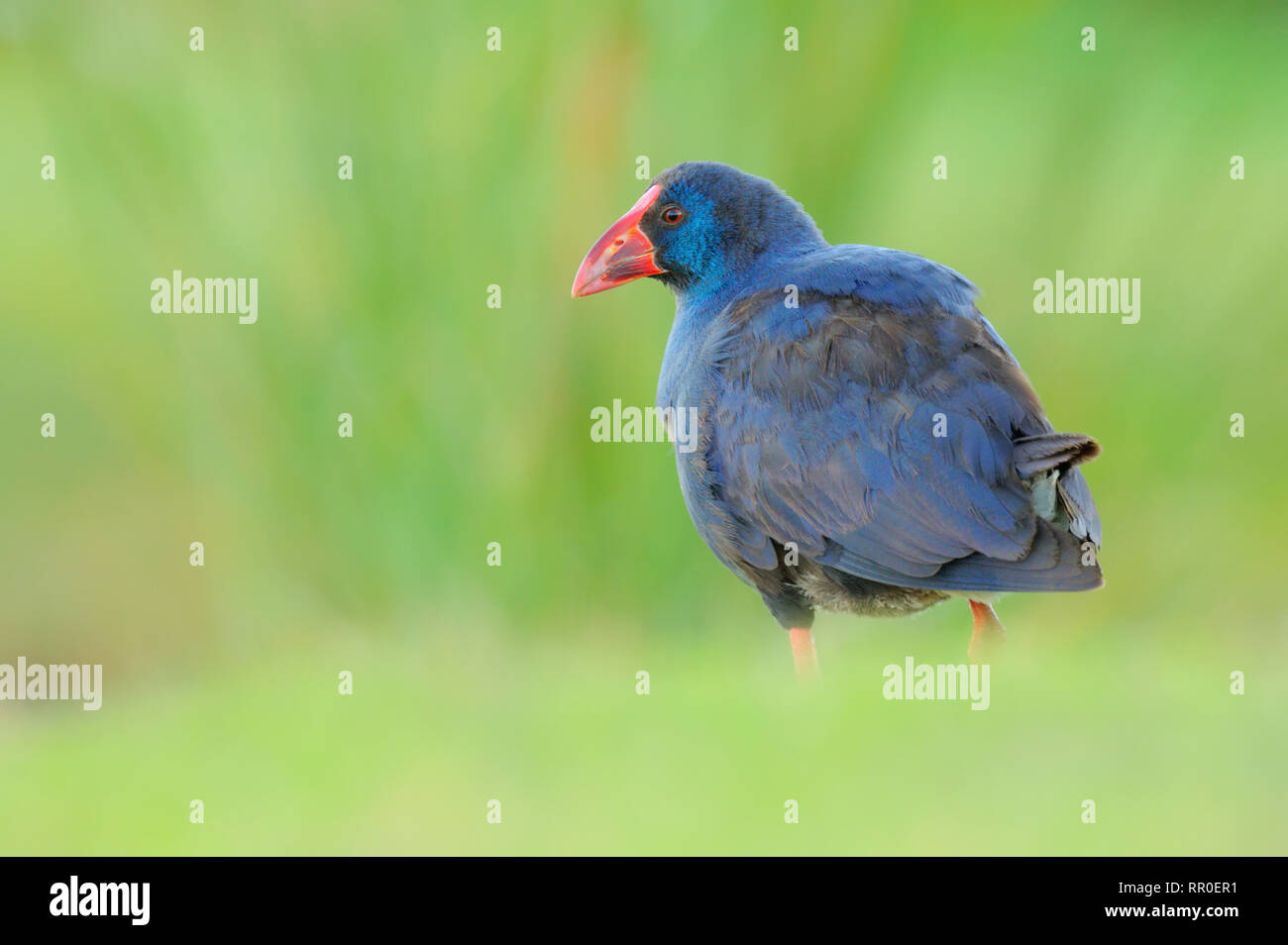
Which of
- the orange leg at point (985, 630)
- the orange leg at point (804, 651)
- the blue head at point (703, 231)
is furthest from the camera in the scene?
the blue head at point (703, 231)

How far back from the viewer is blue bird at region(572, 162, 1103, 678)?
259 centimetres

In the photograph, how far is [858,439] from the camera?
272 cm

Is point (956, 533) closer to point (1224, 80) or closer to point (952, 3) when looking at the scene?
point (952, 3)

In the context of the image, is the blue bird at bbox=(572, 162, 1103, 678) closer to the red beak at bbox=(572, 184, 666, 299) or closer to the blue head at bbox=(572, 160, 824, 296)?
the blue head at bbox=(572, 160, 824, 296)

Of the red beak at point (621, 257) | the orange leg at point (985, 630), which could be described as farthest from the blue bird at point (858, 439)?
the red beak at point (621, 257)

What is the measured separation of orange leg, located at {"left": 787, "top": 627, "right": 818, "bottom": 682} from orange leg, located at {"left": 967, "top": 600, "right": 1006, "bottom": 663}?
36 cm

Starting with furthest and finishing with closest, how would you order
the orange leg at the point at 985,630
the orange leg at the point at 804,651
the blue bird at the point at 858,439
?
the orange leg at the point at 985,630 < the orange leg at the point at 804,651 < the blue bird at the point at 858,439

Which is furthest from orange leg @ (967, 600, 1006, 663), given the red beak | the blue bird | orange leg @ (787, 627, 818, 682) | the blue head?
the red beak

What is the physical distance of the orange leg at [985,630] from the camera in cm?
310

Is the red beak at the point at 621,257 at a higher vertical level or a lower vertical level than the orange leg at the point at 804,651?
higher

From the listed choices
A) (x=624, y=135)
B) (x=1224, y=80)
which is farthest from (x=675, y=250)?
(x=1224, y=80)

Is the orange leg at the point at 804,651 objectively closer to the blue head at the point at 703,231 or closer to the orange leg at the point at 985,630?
the orange leg at the point at 985,630

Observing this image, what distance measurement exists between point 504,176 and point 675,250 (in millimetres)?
1540

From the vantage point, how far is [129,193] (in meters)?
4.78
